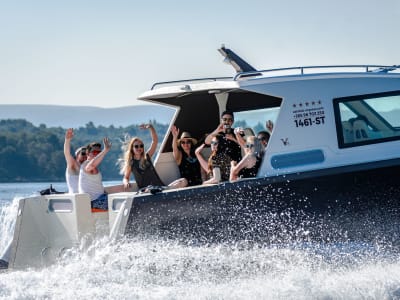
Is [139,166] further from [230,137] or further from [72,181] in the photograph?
[230,137]

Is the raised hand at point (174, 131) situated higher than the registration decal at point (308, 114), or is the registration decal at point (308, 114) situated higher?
the registration decal at point (308, 114)

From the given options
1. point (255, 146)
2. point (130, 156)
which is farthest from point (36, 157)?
point (255, 146)

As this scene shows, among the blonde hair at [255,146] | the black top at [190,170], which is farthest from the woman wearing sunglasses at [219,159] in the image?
the black top at [190,170]

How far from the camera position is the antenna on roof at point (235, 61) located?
476 inches

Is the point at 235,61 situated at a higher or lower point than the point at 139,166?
higher

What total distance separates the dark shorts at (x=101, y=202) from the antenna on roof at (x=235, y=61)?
2.32 meters

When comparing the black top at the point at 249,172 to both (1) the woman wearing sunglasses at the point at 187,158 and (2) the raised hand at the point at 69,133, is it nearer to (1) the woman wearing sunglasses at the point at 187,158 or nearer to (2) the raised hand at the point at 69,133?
(1) the woman wearing sunglasses at the point at 187,158

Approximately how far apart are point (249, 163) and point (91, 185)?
233 cm

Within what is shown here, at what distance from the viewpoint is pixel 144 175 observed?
12.1 metres

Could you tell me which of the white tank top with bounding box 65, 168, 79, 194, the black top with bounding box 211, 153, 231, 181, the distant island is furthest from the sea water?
the distant island

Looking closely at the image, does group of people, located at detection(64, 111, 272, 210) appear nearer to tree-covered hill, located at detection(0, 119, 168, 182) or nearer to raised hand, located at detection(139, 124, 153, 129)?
raised hand, located at detection(139, 124, 153, 129)

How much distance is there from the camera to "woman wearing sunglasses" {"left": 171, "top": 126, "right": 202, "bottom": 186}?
12.6 metres

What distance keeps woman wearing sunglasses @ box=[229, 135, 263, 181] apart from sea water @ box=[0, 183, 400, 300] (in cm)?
85

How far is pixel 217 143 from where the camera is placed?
11312 millimetres
